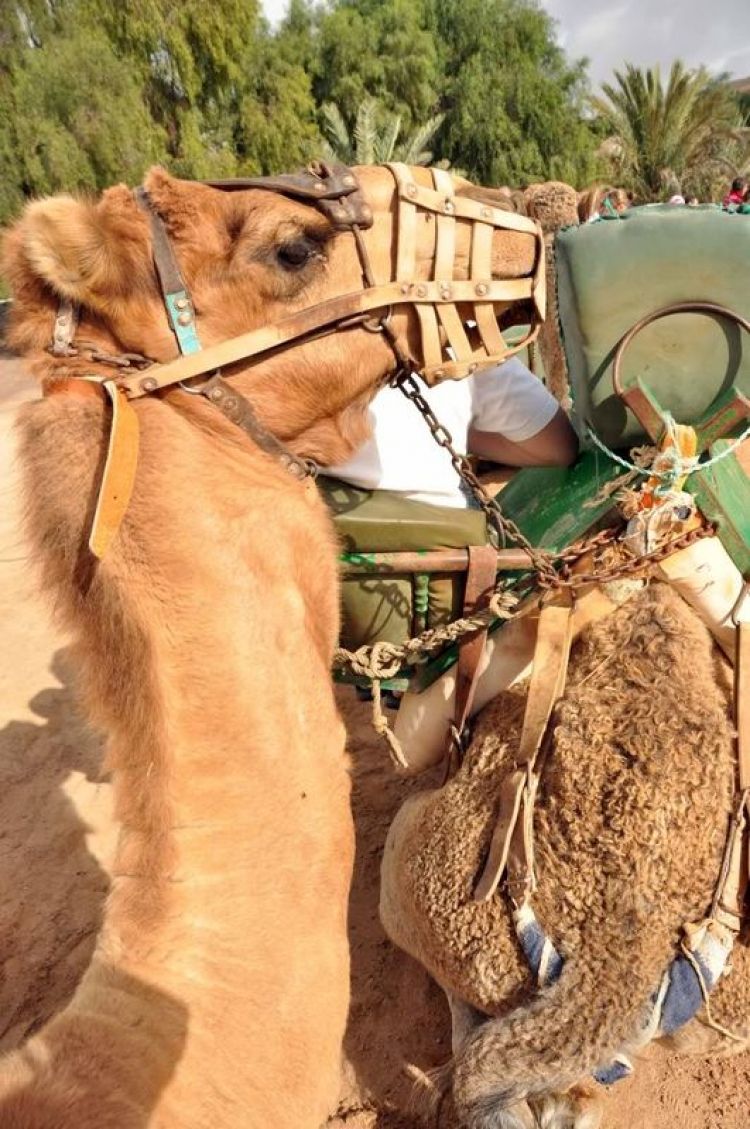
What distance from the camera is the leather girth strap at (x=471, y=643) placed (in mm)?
1760

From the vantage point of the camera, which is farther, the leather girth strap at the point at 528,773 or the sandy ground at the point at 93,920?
the sandy ground at the point at 93,920

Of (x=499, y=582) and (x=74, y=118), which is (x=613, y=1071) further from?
(x=74, y=118)

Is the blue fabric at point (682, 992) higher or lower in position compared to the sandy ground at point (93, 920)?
higher

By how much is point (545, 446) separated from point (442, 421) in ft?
1.24

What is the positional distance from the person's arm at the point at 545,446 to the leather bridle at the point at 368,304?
55 centimetres

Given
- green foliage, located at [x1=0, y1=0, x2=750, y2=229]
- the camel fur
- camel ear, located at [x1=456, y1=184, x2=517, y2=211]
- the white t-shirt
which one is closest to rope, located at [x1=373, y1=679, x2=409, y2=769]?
the camel fur

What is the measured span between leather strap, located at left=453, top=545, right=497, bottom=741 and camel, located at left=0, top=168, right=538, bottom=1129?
451 mm

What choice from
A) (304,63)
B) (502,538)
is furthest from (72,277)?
(304,63)

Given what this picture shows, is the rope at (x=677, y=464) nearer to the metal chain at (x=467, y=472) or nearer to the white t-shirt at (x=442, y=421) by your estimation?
the metal chain at (x=467, y=472)

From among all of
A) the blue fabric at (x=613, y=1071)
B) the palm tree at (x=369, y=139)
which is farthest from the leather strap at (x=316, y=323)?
the palm tree at (x=369, y=139)

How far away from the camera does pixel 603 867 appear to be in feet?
5.10

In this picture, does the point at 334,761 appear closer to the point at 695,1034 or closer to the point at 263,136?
the point at 695,1034

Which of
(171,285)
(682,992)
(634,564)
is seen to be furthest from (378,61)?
(682,992)

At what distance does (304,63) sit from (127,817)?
28.5 m
